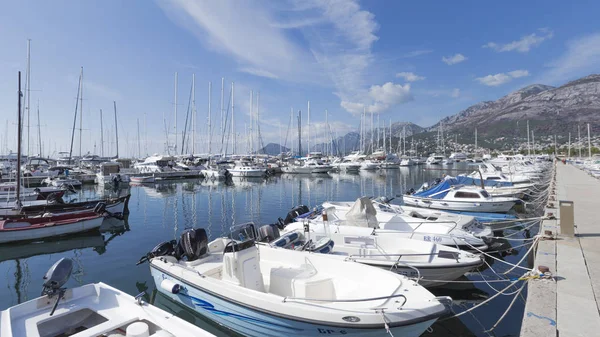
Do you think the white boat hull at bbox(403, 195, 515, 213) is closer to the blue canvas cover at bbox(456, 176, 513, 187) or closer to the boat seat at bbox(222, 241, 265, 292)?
the blue canvas cover at bbox(456, 176, 513, 187)

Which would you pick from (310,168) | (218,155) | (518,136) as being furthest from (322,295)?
(518,136)

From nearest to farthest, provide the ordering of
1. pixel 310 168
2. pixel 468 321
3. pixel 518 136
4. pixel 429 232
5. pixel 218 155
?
pixel 468 321 < pixel 429 232 < pixel 310 168 < pixel 218 155 < pixel 518 136

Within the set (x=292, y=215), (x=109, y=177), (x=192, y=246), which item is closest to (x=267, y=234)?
(x=192, y=246)

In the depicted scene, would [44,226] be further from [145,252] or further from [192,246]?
[192,246]

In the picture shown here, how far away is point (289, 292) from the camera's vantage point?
6785 mm

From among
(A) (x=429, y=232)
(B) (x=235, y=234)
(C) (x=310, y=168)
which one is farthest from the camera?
(C) (x=310, y=168)

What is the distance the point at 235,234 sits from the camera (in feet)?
31.4

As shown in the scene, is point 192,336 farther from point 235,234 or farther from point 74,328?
point 235,234

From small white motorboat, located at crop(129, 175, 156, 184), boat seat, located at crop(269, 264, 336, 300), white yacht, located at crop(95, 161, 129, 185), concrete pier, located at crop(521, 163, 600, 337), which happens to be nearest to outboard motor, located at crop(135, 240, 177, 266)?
boat seat, located at crop(269, 264, 336, 300)

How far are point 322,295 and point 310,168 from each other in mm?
57083

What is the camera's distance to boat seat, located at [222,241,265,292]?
6.65 m

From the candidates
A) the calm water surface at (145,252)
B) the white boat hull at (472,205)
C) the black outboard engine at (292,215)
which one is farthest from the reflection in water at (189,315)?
the white boat hull at (472,205)

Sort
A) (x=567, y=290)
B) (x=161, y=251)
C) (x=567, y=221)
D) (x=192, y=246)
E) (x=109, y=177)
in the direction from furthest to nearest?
(x=109, y=177) → (x=567, y=221) → (x=161, y=251) → (x=192, y=246) → (x=567, y=290)

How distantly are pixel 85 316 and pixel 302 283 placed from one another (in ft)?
13.0
